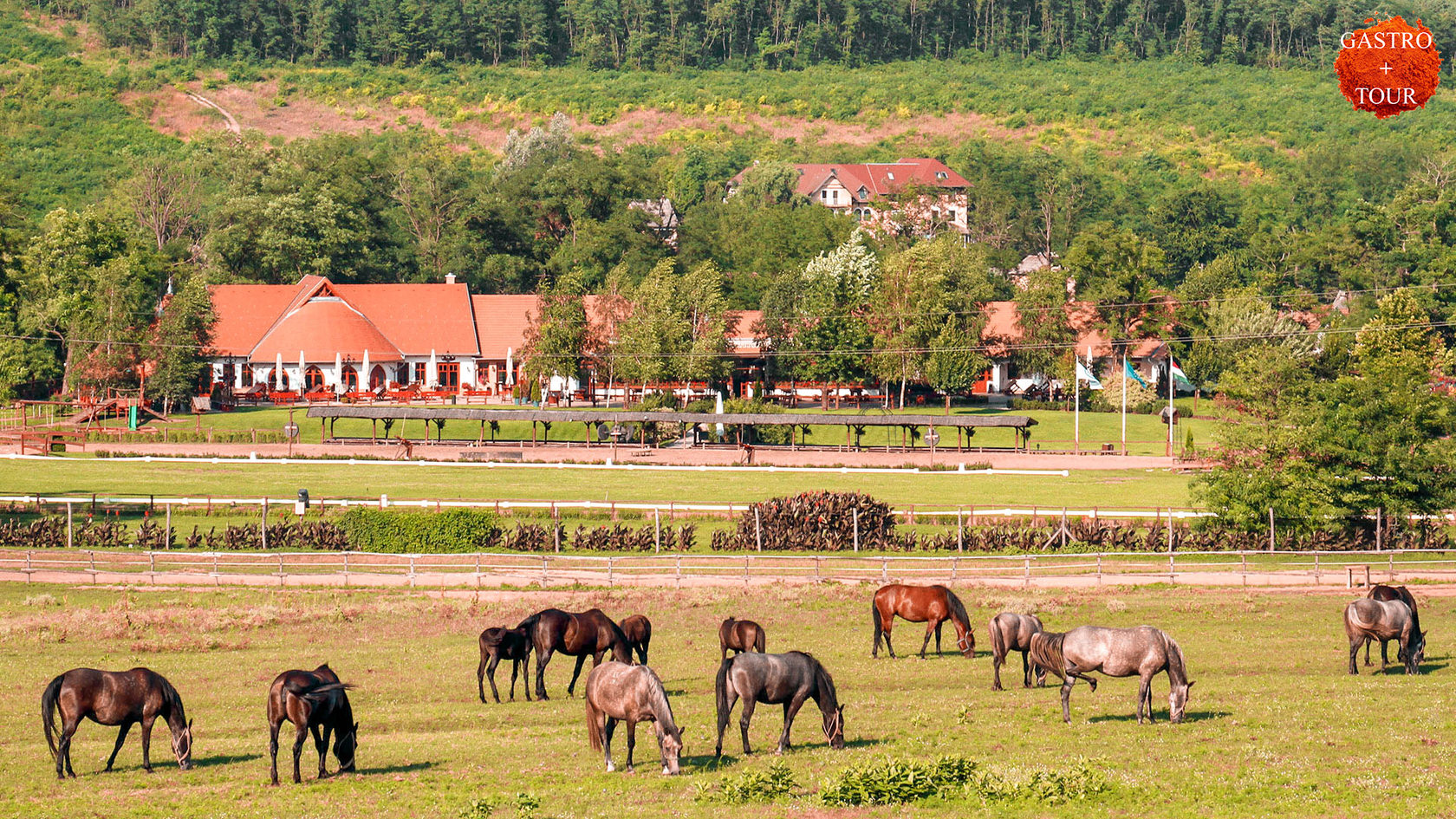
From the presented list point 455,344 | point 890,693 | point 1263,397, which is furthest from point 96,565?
point 455,344

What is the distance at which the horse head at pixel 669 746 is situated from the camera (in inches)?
833

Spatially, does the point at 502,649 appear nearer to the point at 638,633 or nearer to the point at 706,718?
the point at 638,633

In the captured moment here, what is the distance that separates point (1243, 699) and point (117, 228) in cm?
10576

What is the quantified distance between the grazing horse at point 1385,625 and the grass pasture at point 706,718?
2.26ft

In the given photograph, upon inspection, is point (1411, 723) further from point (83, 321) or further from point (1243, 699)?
point (83, 321)

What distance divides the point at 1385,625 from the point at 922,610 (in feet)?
29.6

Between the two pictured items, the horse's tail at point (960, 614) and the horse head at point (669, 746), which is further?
the horse's tail at point (960, 614)

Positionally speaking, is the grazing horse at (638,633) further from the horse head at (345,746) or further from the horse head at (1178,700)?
the horse head at (1178,700)

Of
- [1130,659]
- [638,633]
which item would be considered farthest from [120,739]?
[1130,659]

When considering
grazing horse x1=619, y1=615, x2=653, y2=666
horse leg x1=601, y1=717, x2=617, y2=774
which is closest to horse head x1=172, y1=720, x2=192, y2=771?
horse leg x1=601, y1=717, x2=617, y2=774

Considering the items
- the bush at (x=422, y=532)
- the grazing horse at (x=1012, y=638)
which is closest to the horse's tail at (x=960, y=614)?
the grazing horse at (x=1012, y=638)

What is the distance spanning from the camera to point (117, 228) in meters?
115

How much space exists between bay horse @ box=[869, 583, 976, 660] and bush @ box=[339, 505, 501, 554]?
21.4 metres

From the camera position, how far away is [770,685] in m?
22.1
